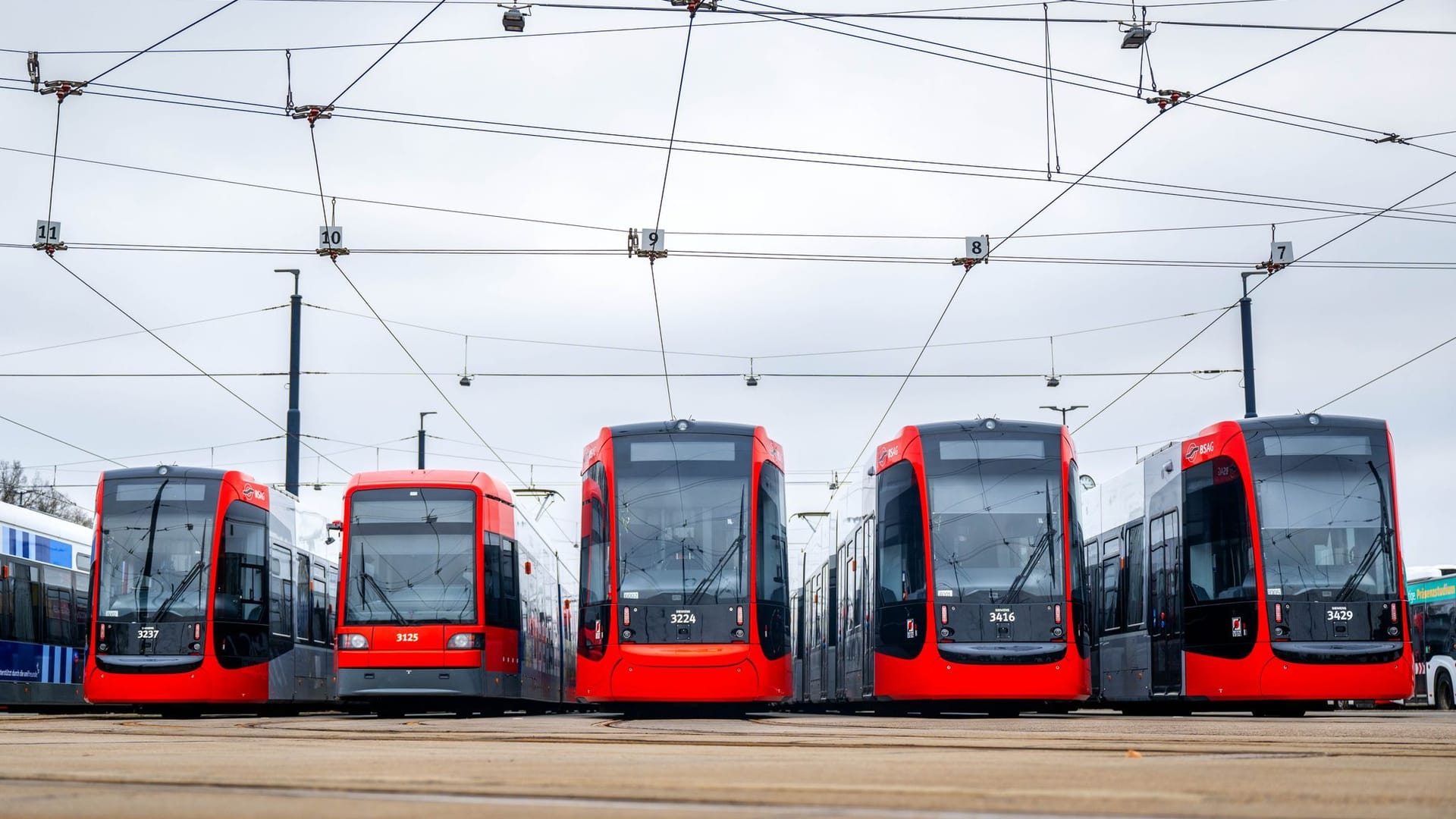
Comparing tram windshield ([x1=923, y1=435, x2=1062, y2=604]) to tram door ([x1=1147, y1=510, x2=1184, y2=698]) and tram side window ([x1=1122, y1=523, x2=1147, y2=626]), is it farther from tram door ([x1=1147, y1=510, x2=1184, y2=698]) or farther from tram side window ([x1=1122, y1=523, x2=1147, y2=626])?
tram side window ([x1=1122, y1=523, x2=1147, y2=626])

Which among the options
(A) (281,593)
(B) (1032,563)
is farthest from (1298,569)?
(A) (281,593)

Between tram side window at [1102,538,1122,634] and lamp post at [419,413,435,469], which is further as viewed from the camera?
lamp post at [419,413,435,469]

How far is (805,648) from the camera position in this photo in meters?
32.0

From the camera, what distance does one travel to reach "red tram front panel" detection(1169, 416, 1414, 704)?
18.6m

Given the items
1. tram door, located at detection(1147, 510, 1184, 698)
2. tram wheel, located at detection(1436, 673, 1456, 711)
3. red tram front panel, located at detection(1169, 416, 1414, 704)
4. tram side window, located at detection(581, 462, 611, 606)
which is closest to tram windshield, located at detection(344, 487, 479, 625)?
tram side window, located at detection(581, 462, 611, 606)

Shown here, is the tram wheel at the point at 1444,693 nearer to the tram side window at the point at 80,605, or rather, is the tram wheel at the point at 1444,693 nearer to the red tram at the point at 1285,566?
the red tram at the point at 1285,566

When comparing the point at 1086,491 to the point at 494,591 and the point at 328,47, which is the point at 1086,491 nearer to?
the point at 494,591

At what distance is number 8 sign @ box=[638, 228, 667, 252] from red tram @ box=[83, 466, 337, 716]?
648 cm

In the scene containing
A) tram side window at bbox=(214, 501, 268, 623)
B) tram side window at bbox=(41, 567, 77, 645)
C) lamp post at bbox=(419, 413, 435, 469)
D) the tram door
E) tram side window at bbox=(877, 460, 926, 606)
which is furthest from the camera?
lamp post at bbox=(419, 413, 435, 469)

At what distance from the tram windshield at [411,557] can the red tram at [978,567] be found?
16.9ft

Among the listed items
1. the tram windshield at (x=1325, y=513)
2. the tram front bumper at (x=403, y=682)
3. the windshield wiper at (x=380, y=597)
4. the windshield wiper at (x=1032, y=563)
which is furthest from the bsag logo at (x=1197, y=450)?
the windshield wiper at (x=380, y=597)

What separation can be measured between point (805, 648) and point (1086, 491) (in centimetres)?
788

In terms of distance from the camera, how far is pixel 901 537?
19750 mm

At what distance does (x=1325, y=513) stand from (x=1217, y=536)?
117cm
